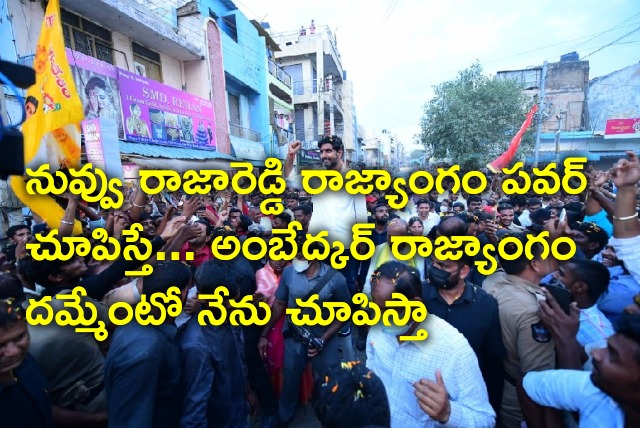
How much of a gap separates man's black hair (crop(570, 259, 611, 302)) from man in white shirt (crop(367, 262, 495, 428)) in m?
0.94

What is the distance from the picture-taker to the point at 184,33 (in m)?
12.1

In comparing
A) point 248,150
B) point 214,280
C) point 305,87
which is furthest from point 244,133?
point 214,280

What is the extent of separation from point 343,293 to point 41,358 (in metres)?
2.03

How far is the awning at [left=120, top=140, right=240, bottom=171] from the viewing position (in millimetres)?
8648

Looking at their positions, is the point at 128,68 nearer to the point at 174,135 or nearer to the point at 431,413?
the point at 174,135

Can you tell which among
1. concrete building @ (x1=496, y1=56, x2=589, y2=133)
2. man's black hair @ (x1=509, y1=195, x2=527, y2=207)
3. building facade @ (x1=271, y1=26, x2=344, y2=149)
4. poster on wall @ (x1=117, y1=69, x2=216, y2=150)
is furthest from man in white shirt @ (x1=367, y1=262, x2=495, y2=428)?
concrete building @ (x1=496, y1=56, x2=589, y2=133)

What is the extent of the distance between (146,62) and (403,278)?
12.2 m

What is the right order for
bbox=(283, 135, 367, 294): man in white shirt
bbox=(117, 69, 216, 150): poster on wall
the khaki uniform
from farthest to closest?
bbox=(117, 69, 216, 150): poster on wall < bbox=(283, 135, 367, 294): man in white shirt < the khaki uniform

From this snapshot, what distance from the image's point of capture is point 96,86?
26.5 feet

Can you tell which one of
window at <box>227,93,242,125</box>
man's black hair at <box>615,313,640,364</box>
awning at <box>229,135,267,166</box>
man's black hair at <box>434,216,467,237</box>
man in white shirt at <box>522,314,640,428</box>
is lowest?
man in white shirt at <box>522,314,640,428</box>

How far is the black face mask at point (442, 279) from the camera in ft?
6.98

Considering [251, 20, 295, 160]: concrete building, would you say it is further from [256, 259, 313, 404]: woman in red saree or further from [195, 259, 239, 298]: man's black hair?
[195, 259, 239, 298]: man's black hair

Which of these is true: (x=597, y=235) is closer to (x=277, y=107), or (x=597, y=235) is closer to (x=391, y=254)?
(x=391, y=254)

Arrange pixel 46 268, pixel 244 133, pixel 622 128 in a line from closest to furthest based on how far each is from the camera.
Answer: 1. pixel 46 268
2. pixel 244 133
3. pixel 622 128
